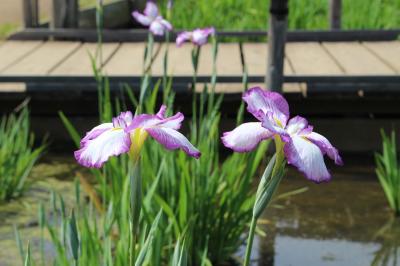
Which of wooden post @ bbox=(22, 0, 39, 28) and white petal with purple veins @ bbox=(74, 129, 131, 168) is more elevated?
white petal with purple veins @ bbox=(74, 129, 131, 168)

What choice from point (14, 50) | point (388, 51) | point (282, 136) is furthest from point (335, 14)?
point (282, 136)

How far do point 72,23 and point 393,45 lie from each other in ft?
6.67

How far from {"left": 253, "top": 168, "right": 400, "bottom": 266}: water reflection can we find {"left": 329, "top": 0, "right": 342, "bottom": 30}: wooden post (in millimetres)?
1808

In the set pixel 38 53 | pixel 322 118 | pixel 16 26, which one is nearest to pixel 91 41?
pixel 38 53

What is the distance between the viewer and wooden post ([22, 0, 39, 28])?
5.74 metres

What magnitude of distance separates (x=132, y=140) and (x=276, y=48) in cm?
305

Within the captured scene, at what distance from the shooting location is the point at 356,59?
5219 mm

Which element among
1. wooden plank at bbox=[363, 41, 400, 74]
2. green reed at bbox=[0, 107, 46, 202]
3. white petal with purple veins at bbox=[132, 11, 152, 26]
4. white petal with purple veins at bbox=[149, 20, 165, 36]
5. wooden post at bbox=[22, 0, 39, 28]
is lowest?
green reed at bbox=[0, 107, 46, 202]

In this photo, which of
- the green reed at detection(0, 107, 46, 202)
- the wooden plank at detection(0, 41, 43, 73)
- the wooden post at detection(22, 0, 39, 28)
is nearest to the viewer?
the green reed at detection(0, 107, 46, 202)

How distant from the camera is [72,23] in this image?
231 inches

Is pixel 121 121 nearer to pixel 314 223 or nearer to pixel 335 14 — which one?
pixel 314 223

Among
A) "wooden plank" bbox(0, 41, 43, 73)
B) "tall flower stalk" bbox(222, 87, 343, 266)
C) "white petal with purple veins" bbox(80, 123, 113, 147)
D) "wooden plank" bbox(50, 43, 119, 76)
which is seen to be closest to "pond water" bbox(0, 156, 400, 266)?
"wooden plank" bbox(50, 43, 119, 76)

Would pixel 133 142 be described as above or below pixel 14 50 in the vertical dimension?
above

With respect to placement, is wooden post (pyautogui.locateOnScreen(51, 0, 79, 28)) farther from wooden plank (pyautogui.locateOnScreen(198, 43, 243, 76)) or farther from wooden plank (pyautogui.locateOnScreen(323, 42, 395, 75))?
wooden plank (pyautogui.locateOnScreen(323, 42, 395, 75))
